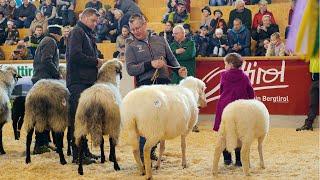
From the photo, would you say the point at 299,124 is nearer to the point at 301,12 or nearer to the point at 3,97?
the point at 3,97

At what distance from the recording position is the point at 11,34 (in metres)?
17.8

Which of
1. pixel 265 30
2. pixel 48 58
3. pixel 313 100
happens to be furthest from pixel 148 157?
pixel 265 30

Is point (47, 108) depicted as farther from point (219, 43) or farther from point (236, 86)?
point (219, 43)

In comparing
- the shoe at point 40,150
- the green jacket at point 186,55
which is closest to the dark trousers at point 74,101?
the shoe at point 40,150

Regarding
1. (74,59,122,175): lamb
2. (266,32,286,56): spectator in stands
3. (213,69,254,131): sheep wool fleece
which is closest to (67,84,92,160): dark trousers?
(74,59,122,175): lamb

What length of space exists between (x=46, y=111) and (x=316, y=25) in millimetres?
4739

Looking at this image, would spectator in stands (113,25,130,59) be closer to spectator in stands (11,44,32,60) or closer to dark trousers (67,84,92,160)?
spectator in stands (11,44,32,60)

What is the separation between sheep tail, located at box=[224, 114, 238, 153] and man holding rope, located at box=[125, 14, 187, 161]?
117cm

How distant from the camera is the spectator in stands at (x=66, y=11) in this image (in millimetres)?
17688

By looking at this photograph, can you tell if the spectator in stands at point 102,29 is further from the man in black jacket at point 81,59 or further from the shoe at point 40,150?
the man in black jacket at point 81,59

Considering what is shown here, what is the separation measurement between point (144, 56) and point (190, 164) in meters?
1.62

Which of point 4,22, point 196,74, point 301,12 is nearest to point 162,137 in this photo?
point 301,12

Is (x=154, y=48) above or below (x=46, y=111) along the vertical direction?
above

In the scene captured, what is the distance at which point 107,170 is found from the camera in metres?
7.06
